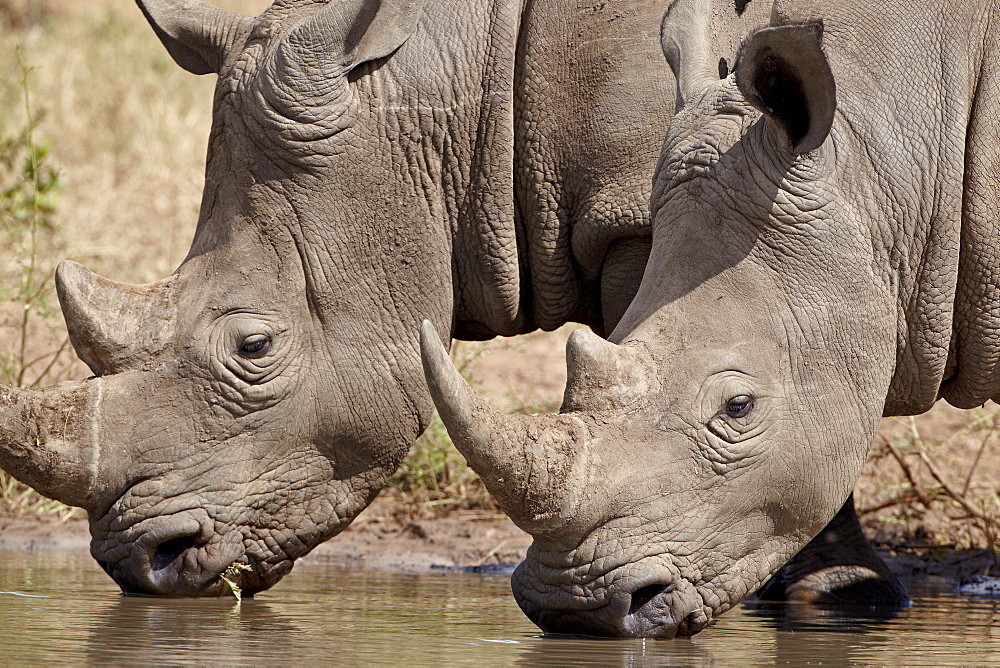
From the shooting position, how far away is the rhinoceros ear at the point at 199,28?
6293 mm

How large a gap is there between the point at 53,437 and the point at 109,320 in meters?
0.45

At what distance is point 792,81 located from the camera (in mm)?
4926

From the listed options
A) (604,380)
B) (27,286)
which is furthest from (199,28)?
(604,380)

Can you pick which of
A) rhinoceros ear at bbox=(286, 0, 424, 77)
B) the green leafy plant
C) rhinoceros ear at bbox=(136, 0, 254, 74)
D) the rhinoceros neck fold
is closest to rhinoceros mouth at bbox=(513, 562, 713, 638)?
the rhinoceros neck fold

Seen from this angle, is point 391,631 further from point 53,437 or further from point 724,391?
point 53,437

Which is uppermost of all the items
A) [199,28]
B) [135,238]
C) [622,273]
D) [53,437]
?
[135,238]

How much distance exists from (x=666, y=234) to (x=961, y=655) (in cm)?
144

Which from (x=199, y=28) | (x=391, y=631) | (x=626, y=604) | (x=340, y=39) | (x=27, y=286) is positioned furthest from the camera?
(x=27, y=286)

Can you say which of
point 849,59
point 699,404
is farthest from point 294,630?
point 849,59

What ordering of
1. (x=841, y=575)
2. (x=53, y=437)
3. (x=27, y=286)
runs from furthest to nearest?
(x=27, y=286) → (x=841, y=575) → (x=53, y=437)

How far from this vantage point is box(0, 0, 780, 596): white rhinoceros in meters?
5.93

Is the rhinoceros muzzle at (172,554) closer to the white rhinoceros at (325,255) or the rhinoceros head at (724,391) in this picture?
the white rhinoceros at (325,255)

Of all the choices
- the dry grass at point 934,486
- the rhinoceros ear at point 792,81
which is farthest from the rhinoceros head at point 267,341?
the dry grass at point 934,486

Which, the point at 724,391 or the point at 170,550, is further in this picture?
the point at 170,550
